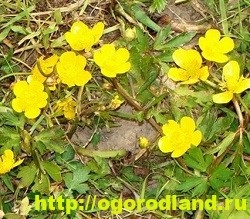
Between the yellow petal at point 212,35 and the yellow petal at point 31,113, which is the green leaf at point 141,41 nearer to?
the yellow petal at point 212,35

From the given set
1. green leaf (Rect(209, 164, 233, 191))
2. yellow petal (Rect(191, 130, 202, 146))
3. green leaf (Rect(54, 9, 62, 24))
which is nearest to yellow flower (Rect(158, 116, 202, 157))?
yellow petal (Rect(191, 130, 202, 146))

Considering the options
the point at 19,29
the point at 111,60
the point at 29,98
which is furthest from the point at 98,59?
the point at 19,29

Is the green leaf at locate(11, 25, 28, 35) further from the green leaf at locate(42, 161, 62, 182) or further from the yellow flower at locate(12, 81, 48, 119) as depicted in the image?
the green leaf at locate(42, 161, 62, 182)

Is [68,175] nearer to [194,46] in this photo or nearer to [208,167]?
[208,167]

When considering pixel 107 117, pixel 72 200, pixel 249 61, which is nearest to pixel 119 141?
pixel 107 117

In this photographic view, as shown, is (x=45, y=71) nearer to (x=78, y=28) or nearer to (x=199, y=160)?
(x=78, y=28)

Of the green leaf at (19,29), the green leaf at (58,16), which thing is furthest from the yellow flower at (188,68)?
the green leaf at (19,29)

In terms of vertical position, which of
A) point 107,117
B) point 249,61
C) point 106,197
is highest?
point 249,61
